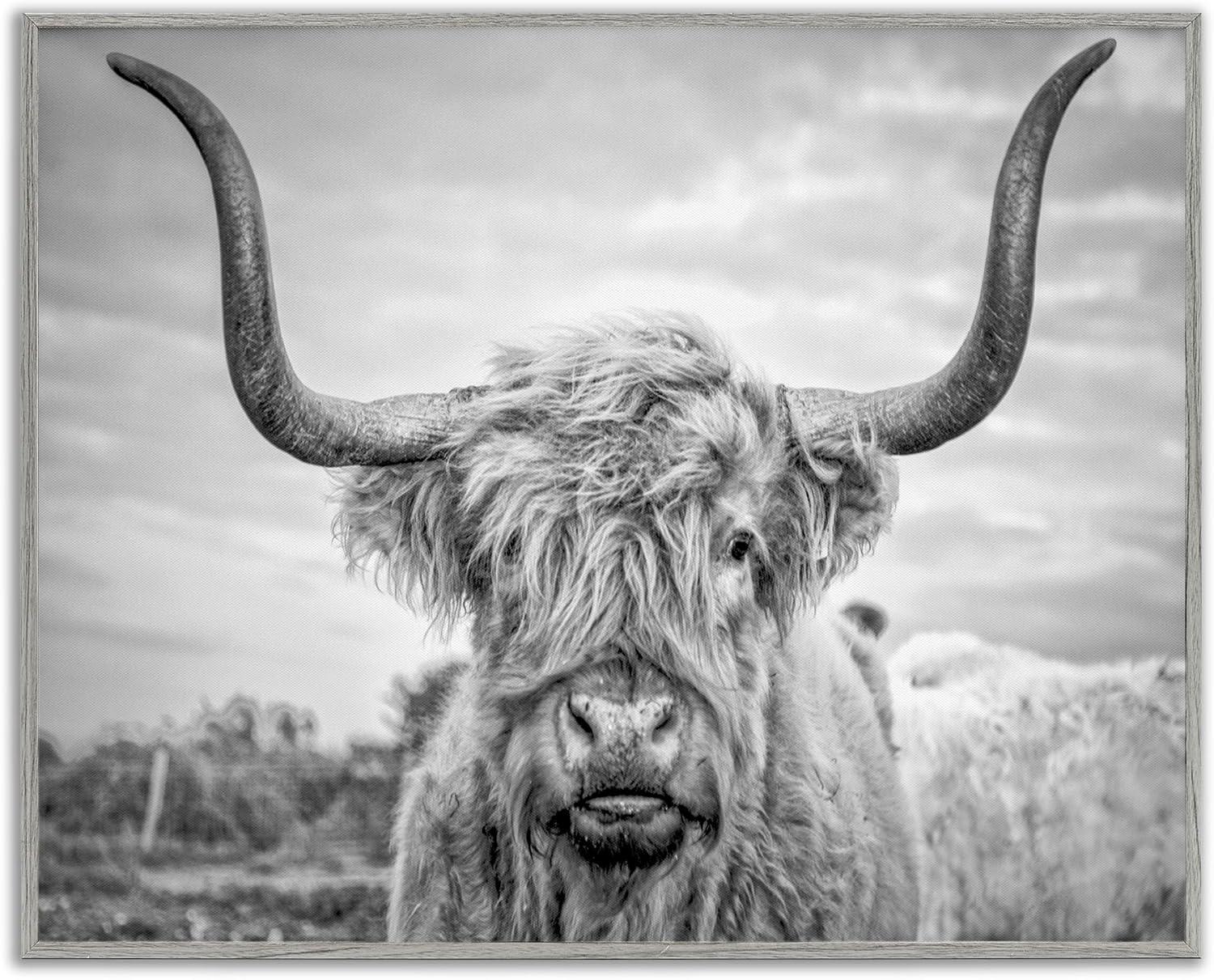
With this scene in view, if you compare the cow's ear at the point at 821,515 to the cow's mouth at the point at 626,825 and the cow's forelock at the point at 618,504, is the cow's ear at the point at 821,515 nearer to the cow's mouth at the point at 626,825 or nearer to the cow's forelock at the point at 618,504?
the cow's forelock at the point at 618,504

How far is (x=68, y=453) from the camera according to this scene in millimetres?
3457

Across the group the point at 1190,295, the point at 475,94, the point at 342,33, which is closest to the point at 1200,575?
the point at 1190,295

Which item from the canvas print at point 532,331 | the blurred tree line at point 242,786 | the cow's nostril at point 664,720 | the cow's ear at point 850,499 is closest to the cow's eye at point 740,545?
the cow's ear at point 850,499

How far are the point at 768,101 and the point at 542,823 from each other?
2.04 metres

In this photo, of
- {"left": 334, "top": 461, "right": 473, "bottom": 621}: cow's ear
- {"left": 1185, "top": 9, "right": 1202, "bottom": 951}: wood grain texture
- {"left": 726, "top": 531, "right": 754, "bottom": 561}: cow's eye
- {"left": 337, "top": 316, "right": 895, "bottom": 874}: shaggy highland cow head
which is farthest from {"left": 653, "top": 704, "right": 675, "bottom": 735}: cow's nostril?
{"left": 1185, "top": 9, "right": 1202, "bottom": 951}: wood grain texture

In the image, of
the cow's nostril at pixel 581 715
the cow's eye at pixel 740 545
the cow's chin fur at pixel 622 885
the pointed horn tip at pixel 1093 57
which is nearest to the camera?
the cow's nostril at pixel 581 715

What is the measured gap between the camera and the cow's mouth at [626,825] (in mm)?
2592

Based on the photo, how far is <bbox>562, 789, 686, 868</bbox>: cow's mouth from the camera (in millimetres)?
2592

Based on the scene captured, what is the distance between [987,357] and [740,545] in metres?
0.66

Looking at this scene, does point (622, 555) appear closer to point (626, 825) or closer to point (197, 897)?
point (626, 825)

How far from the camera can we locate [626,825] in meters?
2.61

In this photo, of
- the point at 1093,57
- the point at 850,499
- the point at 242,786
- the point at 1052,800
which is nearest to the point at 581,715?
the point at 850,499

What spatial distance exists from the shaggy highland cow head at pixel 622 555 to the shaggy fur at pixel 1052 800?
2.94ft

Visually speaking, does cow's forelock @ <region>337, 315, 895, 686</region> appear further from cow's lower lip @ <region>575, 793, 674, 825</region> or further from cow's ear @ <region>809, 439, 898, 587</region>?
cow's lower lip @ <region>575, 793, 674, 825</region>
